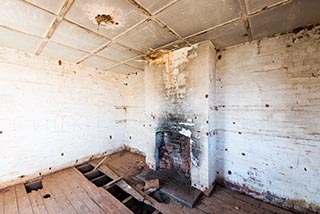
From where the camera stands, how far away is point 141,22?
1747 millimetres

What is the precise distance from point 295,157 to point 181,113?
1764 mm

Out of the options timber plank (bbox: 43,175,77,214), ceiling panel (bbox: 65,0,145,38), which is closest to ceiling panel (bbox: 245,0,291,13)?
ceiling panel (bbox: 65,0,145,38)

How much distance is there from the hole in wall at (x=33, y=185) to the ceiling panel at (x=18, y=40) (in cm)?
256

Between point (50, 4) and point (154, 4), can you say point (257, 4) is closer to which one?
Result: point (154, 4)

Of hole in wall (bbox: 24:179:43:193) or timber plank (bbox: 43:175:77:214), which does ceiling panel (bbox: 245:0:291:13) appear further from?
hole in wall (bbox: 24:179:43:193)

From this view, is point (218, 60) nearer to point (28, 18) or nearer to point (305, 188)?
point (305, 188)

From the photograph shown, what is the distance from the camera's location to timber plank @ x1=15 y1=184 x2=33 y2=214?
2.02m

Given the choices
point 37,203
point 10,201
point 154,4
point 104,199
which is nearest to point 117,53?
point 154,4

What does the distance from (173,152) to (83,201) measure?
1.82m

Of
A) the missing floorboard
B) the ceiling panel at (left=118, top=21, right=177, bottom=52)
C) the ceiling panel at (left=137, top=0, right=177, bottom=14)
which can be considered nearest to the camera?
the ceiling panel at (left=137, top=0, right=177, bottom=14)

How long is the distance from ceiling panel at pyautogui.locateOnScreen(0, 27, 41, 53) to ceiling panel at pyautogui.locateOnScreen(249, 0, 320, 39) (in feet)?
10.5

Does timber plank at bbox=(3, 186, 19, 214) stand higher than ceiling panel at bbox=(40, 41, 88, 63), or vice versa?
ceiling panel at bbox=(40, 41, 88, 63)

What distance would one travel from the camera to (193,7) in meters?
1.50

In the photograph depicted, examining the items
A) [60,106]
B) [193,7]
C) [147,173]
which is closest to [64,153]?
[60,106]
